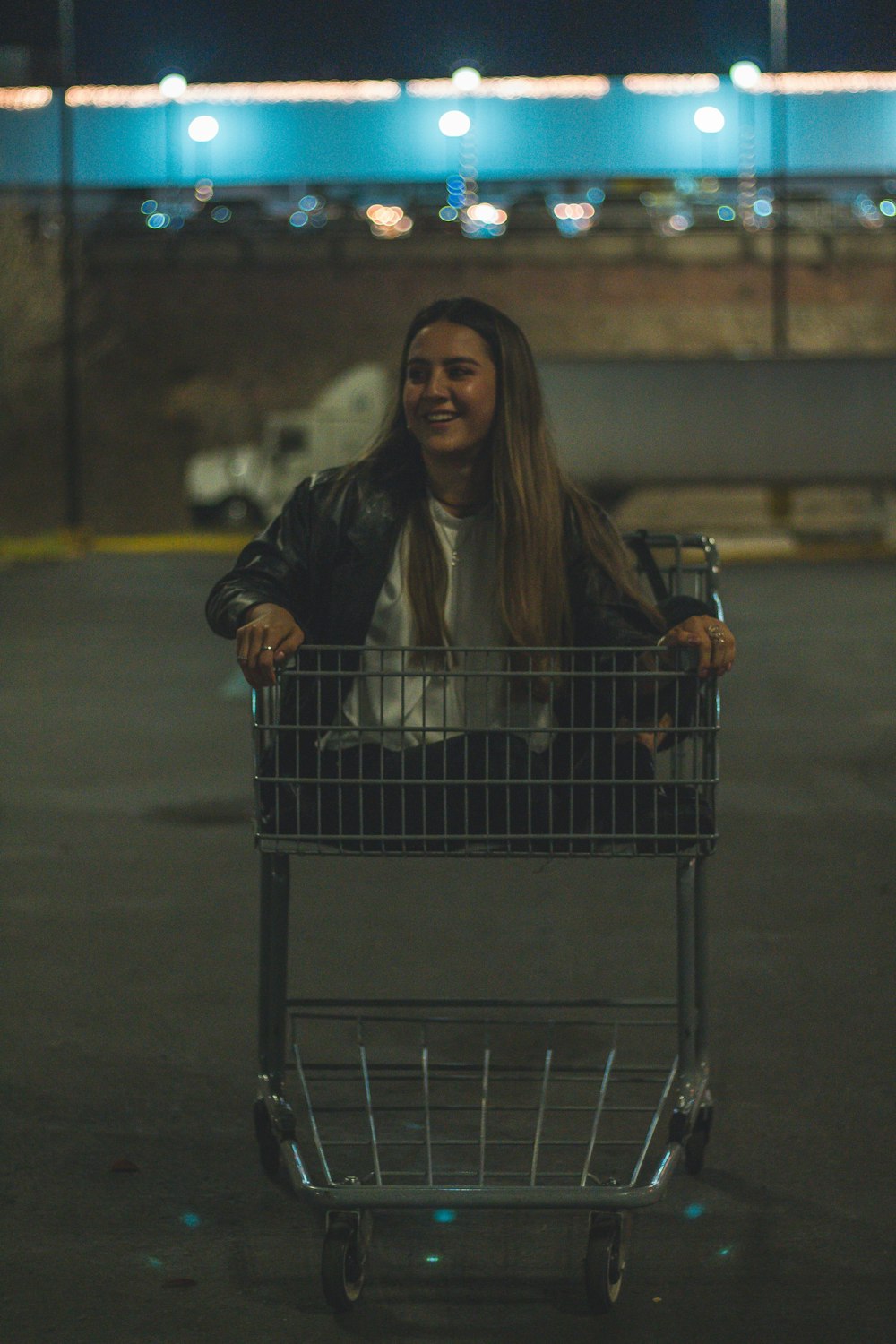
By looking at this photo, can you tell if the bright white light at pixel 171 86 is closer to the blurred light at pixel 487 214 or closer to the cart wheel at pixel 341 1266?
the blurred light at pixel 487 214

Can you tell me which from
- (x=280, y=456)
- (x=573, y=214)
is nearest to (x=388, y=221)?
(x=573, y=214)

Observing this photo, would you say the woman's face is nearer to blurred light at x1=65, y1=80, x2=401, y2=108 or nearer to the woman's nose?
the woman's nose

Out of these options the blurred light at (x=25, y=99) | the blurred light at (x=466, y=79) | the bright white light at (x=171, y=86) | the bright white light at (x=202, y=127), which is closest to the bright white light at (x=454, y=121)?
the blurred light at (x=466, y=79)

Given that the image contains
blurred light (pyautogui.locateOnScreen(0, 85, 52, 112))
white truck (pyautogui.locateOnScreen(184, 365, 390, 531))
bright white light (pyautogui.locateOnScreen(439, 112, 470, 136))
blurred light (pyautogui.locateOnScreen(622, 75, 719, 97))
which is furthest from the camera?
bright white light (pyautogui.locateOnScreen(439, 112, 470, 136))

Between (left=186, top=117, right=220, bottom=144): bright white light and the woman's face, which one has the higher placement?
(left=186, top=117, right=220, bottom=144): bright white light

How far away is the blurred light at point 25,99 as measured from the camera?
55.3m

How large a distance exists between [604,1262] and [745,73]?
57.6m

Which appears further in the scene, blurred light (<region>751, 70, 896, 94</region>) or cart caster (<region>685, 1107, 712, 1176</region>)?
blurred light (<region>751, 70, 896, 94</region>)

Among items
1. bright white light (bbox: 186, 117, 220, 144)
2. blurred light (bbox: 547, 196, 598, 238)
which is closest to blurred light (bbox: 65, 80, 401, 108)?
bright white light (bbox: 186, 117, 220, 144)

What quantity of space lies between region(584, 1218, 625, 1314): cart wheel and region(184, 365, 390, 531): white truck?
112 feet

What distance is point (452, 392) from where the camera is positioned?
14.3 feet

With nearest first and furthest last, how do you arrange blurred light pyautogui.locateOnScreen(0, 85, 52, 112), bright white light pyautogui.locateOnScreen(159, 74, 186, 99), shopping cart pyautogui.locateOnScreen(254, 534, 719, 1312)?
shopping cart pyautogui.locateOnScreen(254, 534, 719, 1312)
blurred light pyautogui.locateOnScreen(0, 85, 52, 112)
bright white light pyautogui.locateOnScreen(159, 74, 186, 99)

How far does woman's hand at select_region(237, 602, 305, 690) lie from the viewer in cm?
393

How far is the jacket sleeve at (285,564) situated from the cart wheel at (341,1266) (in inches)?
48.9
